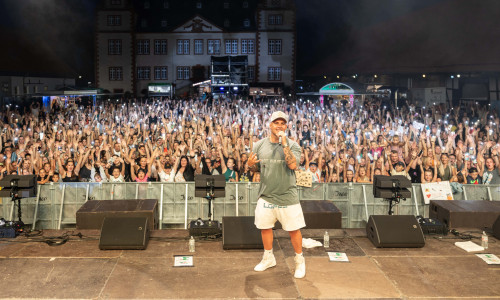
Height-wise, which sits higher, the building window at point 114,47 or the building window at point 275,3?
the building window at point 275,3

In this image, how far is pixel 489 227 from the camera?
16.9 ft

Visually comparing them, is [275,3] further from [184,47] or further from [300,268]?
[300,268]

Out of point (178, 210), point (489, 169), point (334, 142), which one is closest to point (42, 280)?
point (178, 210)

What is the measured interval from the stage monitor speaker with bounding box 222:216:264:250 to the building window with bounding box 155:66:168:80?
85.4 feet

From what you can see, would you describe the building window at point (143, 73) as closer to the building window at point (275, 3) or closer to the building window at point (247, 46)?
the building window at point (247, 46)

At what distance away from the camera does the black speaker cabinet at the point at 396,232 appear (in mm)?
4469

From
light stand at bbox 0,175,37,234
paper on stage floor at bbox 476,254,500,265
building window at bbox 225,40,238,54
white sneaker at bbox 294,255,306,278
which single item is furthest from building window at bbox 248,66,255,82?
white sneaker at bbox 294,255,306,278

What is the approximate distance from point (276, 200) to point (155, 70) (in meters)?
27.2

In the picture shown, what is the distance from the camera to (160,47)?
29734mm

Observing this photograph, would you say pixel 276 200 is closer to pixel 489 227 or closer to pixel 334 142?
pixel 489 227

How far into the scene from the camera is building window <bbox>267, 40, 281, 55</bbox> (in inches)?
1137

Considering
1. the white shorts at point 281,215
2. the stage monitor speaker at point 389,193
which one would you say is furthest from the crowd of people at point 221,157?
the white shorts at point 281,215

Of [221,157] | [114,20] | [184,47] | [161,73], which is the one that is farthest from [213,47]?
[221,157]

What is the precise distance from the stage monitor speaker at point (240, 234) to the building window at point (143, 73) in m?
26.5
